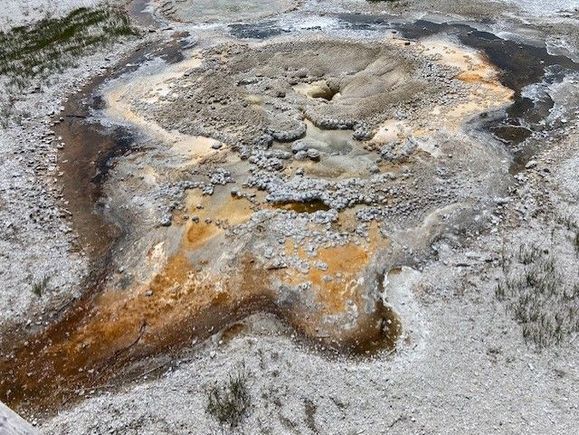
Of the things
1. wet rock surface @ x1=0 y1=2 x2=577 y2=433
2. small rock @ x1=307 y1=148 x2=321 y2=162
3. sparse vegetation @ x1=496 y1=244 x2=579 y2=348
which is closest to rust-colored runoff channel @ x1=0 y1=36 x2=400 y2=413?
wet rock surface @ x1=0 y1=2 x2=577 y2=433

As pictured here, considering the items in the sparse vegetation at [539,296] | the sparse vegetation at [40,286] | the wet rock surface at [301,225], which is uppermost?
the sparse vegetation at [40,286]

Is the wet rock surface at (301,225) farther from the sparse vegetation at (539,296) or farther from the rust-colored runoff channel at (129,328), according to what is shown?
the sparse vegetation at (539,296)

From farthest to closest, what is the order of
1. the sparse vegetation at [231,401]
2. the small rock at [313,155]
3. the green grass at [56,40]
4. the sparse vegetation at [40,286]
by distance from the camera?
the green grass at [56,40] → the small rock at [313,155] → the sparse vegetation at [40,286] → the sparse vegetation at [231,401]

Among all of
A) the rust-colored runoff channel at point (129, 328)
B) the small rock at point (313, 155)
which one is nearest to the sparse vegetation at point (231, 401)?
the rust-colored runoff channel at point (129, 328)

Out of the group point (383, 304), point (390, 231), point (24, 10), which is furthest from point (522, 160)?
point (24, 10)

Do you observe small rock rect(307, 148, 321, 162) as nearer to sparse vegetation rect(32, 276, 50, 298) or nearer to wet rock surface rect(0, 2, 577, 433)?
wet rock surface rect(0, 2, 577, 433)

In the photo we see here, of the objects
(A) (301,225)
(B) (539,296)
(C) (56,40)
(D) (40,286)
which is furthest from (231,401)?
(C) (56,40)

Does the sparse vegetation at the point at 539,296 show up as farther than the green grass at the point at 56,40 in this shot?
No
